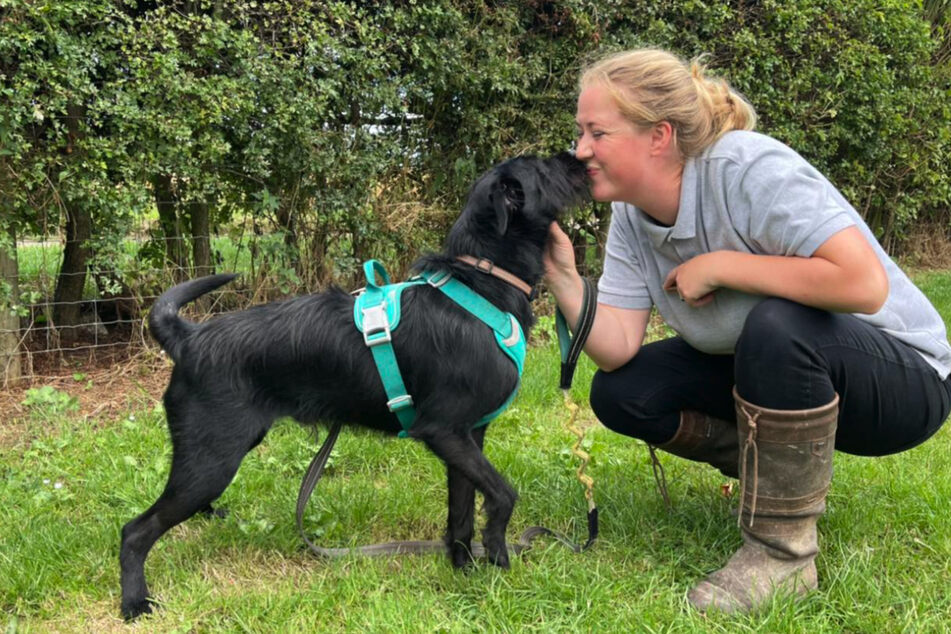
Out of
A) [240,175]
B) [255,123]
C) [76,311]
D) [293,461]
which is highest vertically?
[255,123]

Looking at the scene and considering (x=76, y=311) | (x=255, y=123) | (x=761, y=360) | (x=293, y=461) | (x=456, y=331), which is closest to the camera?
(x=761, y=360)

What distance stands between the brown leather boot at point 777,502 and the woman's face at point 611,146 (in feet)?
2.45

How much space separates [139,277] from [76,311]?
54 centimetres

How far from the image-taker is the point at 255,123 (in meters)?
4.37

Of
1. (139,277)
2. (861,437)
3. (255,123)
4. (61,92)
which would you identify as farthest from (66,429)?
(861,437)

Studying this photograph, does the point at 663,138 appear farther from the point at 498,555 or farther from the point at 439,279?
the point at 498,555

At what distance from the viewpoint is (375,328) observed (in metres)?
2.32

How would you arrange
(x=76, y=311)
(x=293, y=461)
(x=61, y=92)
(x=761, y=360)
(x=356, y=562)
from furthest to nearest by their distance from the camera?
(x=76, y=311) → (x=61, y=92) → (x=293, y=461) → (x=356, y=562) → (x=761, y=360)

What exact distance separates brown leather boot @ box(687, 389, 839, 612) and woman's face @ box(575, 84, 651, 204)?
0.75 metres

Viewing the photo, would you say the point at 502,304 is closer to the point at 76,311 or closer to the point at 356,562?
the point at 356,562

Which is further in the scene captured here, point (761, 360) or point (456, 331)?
point (456, 331)

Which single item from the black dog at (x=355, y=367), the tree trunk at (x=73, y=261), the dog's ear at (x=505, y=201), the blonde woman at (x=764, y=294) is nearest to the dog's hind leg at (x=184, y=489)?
the black dog at (x=355, y=367)

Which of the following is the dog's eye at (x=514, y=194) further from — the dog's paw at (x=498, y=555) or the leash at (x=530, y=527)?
the dog's paw at (x=498, y=555)

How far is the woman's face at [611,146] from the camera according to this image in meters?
2.29
